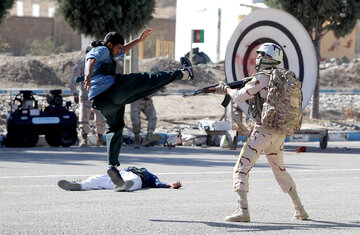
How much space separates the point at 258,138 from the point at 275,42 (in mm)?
8269

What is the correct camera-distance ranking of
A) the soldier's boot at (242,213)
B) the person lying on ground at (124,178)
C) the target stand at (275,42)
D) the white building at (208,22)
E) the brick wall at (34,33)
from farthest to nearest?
1. the brick wall at (34,33)
2. the white building at (208,22)
3. the target stand at (275,42)
4. the person lying on ground at (124,178)
5. the soldier's boot at (242,213)

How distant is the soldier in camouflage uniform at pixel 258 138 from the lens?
7262mm

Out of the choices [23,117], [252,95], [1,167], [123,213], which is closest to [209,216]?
[123,213]

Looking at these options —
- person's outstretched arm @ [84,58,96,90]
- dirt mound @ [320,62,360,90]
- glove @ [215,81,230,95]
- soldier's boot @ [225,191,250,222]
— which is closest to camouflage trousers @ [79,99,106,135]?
person's outstretched arm @ [84,58,96,90]

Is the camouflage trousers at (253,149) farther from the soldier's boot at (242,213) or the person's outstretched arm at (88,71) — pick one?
the person's outstretched arm at (88,71)

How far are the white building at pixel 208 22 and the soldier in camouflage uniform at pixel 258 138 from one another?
96.0 feet

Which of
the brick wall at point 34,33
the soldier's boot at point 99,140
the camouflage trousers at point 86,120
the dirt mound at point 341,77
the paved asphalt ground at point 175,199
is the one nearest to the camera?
the paved asphalt ground at point 175,199

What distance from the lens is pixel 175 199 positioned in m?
8.73

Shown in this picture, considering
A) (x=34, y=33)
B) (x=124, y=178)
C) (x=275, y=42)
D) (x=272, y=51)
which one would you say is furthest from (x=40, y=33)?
(x=272, y=51)

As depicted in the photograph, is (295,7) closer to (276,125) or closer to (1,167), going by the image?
(1,167)

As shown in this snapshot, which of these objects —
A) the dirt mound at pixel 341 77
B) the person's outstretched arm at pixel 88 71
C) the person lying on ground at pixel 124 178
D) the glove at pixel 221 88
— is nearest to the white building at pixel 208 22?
the dirt mound at pixel 341 77

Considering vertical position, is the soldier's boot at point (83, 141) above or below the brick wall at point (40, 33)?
below

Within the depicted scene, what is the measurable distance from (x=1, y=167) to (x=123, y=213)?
463 centimetres

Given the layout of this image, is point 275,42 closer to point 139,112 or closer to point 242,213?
point 139,112
